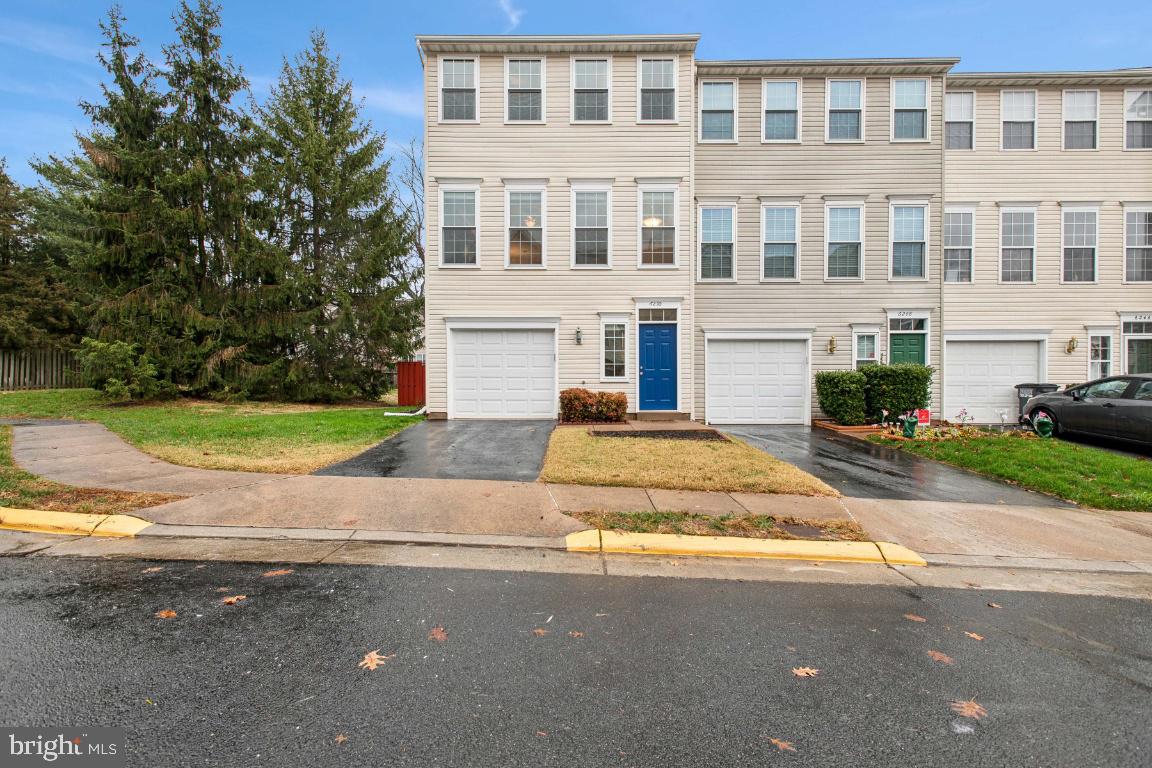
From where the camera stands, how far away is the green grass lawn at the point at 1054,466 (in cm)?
696

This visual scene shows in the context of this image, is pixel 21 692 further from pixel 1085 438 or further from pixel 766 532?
pixel 1085 438

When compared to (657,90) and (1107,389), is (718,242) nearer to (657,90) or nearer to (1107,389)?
(657,90)

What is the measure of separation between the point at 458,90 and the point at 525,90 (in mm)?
1712

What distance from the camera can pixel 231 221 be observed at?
17000 millimetres

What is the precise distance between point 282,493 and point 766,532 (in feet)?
18.0

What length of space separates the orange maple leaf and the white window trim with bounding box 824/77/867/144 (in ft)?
48.6

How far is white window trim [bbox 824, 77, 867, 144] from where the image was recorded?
13969 mm

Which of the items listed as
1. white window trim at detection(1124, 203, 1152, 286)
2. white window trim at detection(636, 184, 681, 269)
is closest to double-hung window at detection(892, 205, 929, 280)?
white window trim at detection(1124, 203, 1152, 286)

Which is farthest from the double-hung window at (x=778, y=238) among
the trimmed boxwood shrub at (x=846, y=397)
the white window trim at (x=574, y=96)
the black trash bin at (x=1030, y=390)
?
the black trash bin at (x=1030, y=390)

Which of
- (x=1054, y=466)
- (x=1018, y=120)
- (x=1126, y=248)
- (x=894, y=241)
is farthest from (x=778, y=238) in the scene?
(x=1126, y=248)

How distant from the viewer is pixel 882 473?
822cm

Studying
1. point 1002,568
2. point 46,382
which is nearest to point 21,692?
A: point 1002,568

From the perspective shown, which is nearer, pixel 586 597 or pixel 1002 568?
pixel 586 597

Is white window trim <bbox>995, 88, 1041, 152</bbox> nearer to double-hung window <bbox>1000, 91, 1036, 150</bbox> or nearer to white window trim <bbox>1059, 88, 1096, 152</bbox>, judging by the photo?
double-hung window <bbox>1000, 91, 1036, 150</bbox>
